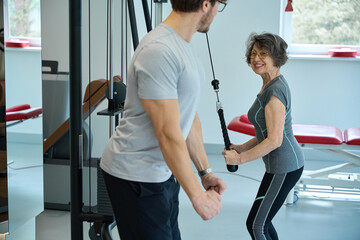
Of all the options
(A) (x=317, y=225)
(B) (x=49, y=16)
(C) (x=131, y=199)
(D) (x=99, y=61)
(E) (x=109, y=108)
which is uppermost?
(B) (x=49, y=16)

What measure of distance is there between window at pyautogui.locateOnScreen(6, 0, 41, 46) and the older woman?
0.98 metres

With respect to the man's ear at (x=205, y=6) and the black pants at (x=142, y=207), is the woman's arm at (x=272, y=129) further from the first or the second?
the man's ear at (x=205, y=6)

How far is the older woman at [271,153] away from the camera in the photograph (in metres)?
2.34

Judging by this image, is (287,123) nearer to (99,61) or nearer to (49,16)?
(99,61)

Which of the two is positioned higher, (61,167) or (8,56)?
(8,56)

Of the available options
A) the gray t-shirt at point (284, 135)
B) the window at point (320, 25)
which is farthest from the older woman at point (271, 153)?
the window at point (320, 25)

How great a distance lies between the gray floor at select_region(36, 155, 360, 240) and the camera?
320 centimetres

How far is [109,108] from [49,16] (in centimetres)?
61

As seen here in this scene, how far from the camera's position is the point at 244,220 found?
3477 millimetres

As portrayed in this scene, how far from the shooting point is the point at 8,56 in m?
1.91

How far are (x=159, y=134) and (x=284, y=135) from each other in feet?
3.87

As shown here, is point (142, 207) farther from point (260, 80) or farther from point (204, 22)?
point (260, 80)

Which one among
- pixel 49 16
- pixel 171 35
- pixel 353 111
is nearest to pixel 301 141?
pixel 353 111

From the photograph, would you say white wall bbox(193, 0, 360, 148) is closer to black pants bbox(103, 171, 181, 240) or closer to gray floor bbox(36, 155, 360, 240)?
A: gray floor bbox(36, 155, 360, 240)
